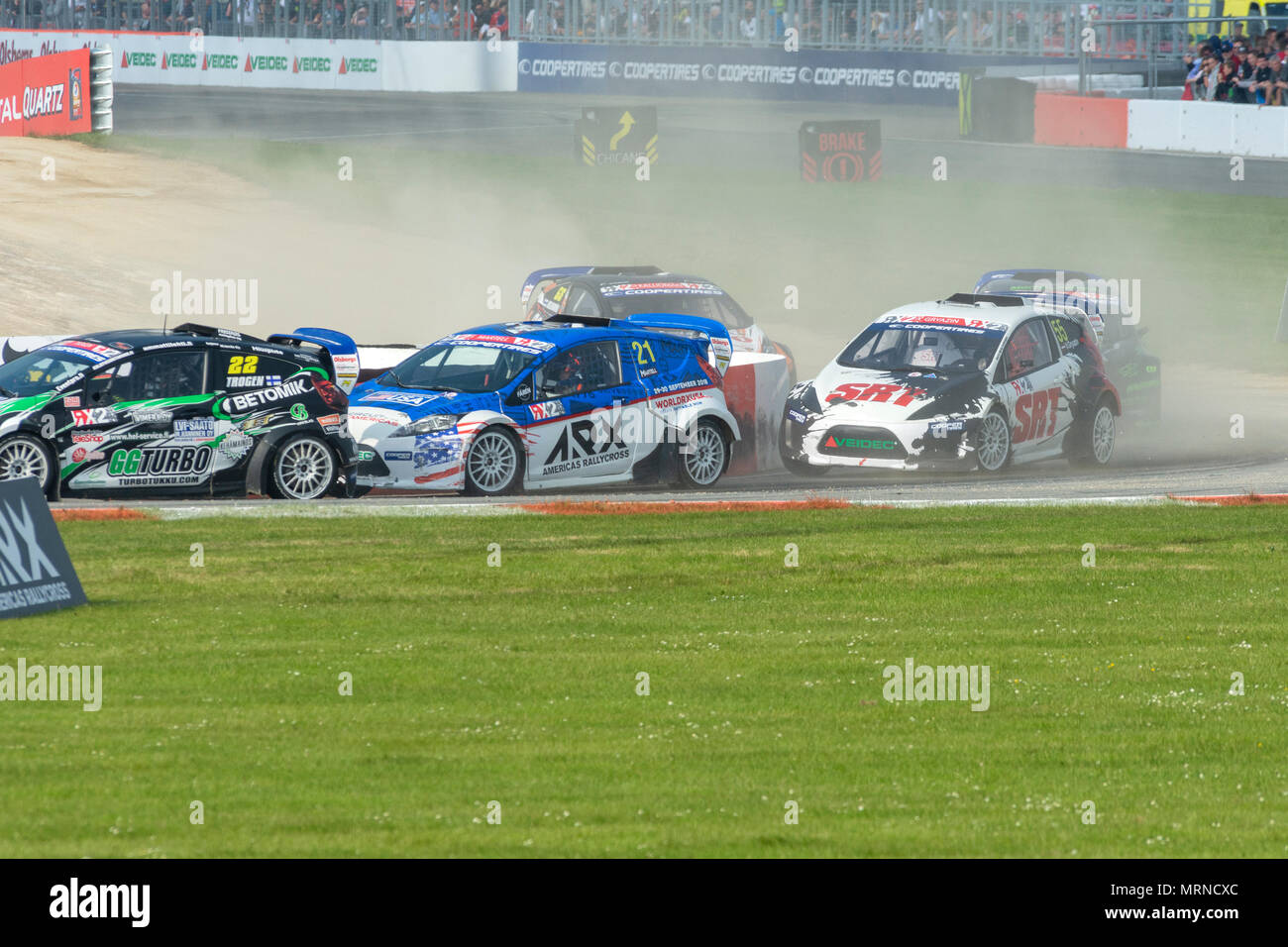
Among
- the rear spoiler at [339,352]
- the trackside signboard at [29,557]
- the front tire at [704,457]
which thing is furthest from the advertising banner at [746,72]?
the trackside signboard at [29,557]

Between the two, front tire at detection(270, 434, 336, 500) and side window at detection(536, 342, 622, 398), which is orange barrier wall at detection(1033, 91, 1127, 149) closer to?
side window at detection(536, 342, 622, 398)

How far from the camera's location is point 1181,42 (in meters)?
41.4

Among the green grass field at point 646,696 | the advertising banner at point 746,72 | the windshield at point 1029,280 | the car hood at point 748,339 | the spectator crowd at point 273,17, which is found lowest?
the green grass field at point 646,696

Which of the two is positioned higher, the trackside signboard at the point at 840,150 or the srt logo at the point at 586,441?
the trackside signboard at the point at 840,150

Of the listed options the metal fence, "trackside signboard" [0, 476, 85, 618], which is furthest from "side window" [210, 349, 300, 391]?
the metal fence

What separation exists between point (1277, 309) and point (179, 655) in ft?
93.2

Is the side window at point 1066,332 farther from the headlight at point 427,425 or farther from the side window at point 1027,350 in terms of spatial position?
the headlight at point 427,425

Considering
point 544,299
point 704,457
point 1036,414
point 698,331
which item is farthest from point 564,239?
point 704,457

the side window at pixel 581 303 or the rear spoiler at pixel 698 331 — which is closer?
the rear spoiler at pixel 698 331

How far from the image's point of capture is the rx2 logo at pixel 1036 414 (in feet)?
59.7

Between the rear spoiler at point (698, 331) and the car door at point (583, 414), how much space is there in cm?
90

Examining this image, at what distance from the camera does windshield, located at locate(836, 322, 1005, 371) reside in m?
18.1

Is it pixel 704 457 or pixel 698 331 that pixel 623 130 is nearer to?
pixel 698 331

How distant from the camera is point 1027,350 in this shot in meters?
18.4
